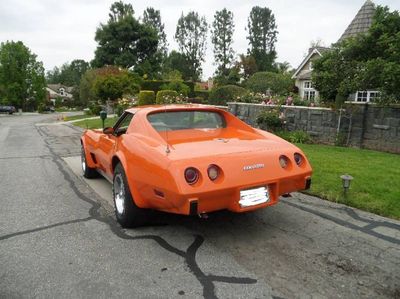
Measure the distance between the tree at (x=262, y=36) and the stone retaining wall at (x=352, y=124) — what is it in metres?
51.3

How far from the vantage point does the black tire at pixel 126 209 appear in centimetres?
389

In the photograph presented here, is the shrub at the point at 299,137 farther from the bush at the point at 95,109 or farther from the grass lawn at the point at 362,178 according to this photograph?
the bush at the point at 95,109

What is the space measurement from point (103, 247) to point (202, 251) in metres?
1.01

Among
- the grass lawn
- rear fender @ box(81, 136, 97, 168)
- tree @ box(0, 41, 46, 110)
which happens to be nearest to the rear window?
the grass lawn

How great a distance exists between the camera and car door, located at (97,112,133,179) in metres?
4.67

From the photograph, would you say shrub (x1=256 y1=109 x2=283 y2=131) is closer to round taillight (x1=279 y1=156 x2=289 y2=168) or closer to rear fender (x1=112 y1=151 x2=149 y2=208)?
round taillight (x1=279 y1=156 x2=289 y2=168)

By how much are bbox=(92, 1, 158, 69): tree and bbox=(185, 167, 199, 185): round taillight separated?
44.7 m

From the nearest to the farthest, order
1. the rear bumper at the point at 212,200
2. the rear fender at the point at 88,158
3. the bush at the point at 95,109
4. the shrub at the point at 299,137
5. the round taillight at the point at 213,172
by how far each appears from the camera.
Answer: the rear bumper at the point at 212,200 < the round taillight at the point at 213,172 < the rear fender at the point at 88,158 < the shrub at the point at 299,137 < the bush at the point at 95,109

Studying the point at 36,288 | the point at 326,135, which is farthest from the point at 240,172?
the point at 326,135

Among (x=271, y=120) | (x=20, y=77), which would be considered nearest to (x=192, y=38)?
(x=20, y=77)

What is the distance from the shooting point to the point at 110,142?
4.93 m

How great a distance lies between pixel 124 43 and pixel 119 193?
151 ft

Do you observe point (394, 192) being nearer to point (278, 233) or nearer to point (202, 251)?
point (278, 233)

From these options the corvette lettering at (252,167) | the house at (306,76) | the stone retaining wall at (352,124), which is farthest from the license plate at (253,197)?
the house at (306,76)
